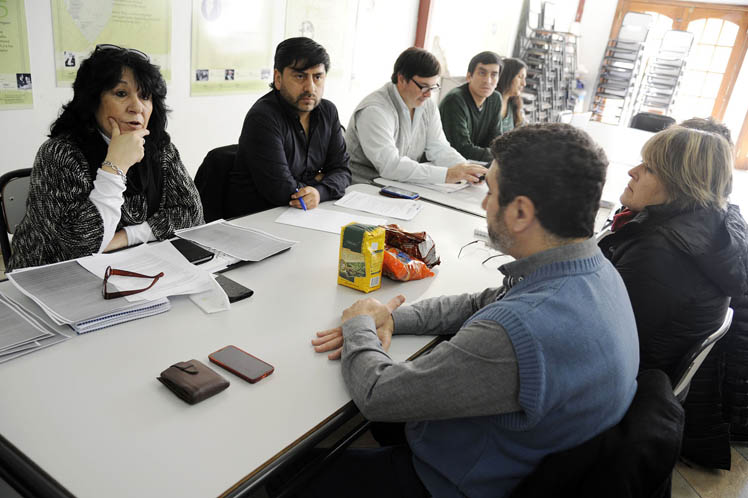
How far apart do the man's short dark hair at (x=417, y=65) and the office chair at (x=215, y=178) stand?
100cm

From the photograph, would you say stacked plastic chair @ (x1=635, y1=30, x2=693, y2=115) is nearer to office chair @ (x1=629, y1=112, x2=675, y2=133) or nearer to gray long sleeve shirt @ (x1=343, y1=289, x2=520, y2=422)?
office chair @ (x1=629, y1=112, x2=675, y2=133)

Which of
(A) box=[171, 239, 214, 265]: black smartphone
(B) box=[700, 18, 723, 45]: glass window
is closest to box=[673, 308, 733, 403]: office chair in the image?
(A) box=[171, 239, 214, 265]: black smartphone

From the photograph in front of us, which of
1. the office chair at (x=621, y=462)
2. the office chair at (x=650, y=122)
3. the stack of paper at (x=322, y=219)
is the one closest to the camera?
the office chair at (x=621, y=462)

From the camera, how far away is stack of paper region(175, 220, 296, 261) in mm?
1655

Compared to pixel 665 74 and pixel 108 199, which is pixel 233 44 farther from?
pixel 665 74

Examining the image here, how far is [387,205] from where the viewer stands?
2.34 m

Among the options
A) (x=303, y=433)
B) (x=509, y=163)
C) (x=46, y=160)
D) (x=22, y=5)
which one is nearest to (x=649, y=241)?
(x=509, y=163)

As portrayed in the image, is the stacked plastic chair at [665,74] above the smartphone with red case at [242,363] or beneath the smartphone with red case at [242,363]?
above

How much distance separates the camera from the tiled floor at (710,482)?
2014mm

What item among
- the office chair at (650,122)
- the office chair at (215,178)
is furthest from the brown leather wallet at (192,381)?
the office chair at (650,122)

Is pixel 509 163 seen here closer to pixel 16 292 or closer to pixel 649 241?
pixel 649 241

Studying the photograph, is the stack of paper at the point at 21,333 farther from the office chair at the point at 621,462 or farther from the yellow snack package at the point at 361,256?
the office chair at the point at 621,462

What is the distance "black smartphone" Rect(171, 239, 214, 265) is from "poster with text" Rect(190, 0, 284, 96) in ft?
6.87

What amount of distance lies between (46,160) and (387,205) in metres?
1.25
